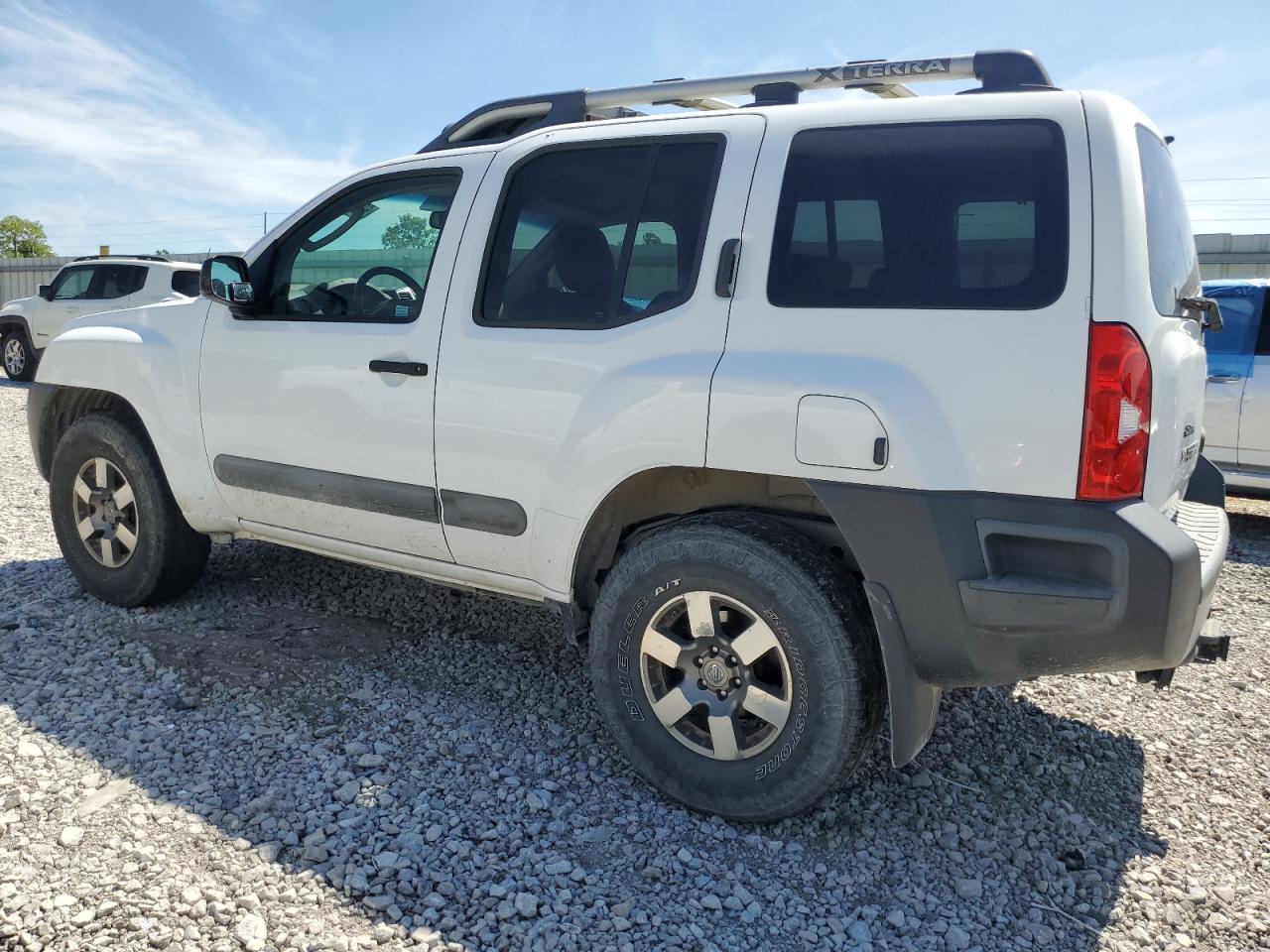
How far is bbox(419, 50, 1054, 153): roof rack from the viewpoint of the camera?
2.91m

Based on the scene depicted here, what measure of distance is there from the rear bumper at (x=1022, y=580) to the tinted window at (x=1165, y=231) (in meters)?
0.60

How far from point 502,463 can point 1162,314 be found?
75.0 inches

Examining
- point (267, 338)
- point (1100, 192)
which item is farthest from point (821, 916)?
point (267, 338)

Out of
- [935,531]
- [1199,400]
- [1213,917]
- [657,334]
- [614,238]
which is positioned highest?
[614,238]

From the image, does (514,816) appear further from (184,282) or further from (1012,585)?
(184,282)

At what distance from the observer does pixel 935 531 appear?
8.26 feet

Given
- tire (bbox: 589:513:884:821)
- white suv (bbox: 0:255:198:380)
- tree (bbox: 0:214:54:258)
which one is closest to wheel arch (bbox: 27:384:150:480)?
tire (bbox: 589:513:884:821)

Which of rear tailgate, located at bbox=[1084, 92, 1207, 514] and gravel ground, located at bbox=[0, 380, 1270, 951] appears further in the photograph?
gravel ground, located at bbox=[0, 380, 1270, 951]

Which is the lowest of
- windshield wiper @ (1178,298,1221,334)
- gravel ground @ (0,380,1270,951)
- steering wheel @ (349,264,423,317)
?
gravel ground @ (0,380,1270,951)

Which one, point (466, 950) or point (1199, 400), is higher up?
point (1199, 400)

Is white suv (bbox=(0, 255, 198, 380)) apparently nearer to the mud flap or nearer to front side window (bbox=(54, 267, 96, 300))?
front side window (bbox=(54, 267, 96, 300))

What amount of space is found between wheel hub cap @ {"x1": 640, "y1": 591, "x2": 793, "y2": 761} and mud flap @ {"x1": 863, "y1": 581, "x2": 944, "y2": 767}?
0.28m

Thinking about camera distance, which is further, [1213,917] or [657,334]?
[657,334]

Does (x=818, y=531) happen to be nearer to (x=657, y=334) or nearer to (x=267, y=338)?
(x=657, y=334)
